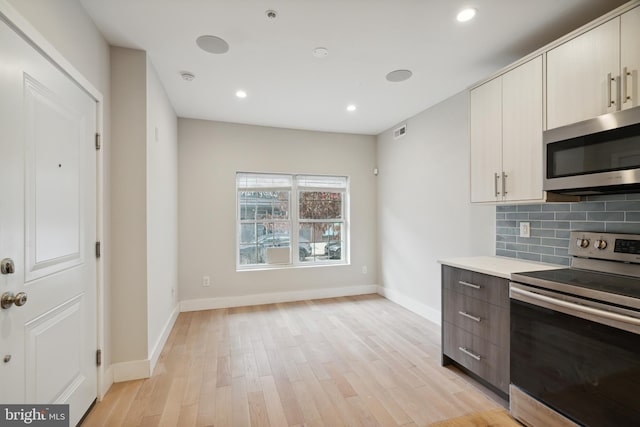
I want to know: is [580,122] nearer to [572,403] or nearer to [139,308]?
[572,403]

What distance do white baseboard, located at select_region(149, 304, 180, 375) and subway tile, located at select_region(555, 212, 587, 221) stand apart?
3.48m

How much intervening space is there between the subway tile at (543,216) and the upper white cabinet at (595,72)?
0.75 meters

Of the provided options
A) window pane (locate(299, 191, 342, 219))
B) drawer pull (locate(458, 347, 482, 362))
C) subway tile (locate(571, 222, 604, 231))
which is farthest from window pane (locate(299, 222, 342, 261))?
subway tile (locate(571, 222, 604, 231))

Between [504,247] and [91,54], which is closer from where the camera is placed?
[91,54]

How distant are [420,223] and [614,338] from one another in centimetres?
251

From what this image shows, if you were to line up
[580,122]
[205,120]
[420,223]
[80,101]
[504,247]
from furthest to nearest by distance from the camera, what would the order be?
1. [205,120]
2. [420,223]
3. [504,247]
4. [80,101]
5. [580,122]

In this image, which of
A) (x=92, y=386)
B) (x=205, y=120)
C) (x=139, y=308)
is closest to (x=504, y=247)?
(x=139, y=308)

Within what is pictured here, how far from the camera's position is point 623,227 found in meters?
1.88

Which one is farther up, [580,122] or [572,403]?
[580,122]

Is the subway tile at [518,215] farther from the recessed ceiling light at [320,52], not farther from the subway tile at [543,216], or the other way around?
the recessed ceiling light at [320,52]

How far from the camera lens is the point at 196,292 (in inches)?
161

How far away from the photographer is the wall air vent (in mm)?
4168

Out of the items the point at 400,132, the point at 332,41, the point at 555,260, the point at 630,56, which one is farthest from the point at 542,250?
the point at 400,132

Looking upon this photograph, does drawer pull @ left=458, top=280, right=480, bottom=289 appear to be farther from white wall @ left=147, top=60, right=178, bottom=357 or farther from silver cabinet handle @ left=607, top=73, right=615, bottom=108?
white wall @ left=147, top=60, right=178, bottom=357
